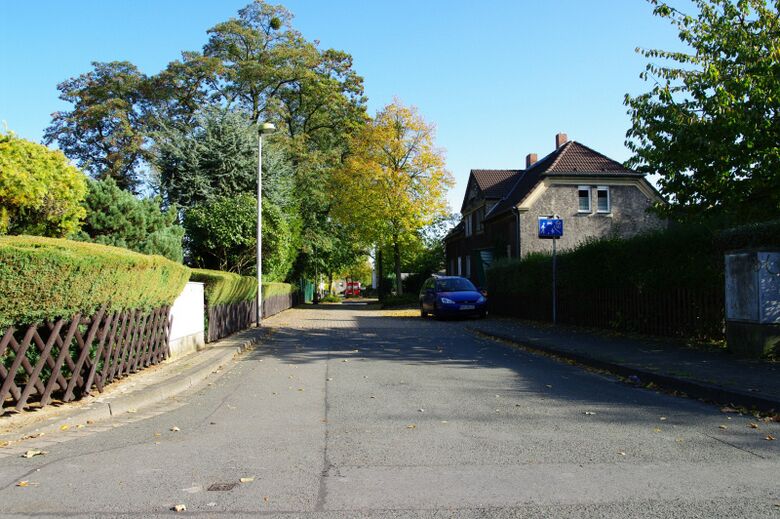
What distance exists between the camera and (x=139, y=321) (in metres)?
9.29

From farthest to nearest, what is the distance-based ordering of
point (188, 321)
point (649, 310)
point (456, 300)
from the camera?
point (456, 300)
point (649, 310)
point (188, 321)

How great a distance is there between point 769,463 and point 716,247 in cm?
754

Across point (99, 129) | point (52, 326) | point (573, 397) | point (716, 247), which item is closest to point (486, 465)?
point (573, 397)

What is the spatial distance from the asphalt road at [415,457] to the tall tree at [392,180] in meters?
30.3

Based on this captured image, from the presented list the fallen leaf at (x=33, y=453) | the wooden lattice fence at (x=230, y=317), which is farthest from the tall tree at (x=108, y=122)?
the fallen leaf at (x=33, y=453)

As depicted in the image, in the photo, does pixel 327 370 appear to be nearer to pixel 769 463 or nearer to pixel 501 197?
pixel 769 463

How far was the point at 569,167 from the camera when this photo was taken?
3584 centimetres

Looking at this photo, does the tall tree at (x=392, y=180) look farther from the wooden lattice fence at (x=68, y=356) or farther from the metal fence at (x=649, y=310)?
the wooden lattice fence at (x=68, y=356)

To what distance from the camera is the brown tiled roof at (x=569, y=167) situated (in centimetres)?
3544

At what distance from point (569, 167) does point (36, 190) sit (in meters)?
29.8

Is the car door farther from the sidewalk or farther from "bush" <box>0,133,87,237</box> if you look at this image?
"bush" <box>0,133,87,237</box>

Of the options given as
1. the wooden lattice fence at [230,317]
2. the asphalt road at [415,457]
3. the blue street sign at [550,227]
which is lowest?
the asphalt road at [415,457]

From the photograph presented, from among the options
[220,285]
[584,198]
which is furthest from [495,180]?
[220,285]

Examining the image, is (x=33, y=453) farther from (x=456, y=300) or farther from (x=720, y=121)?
(x=456, y=300)
